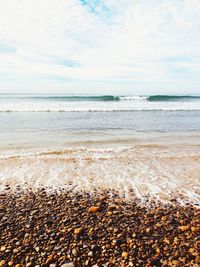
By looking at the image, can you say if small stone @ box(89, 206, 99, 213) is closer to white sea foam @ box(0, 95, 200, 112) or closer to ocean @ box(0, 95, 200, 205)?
ocean @ box(0, 95, 200, 205)

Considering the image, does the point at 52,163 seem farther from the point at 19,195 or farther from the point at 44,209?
the point at 44,209

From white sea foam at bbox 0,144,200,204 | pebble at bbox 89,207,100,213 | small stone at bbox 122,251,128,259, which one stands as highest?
small stone at bbox 122,251,128,259

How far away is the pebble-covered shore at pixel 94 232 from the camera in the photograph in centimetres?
279

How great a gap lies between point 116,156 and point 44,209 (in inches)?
143

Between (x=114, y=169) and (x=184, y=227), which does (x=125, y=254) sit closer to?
(x=184, y=227)

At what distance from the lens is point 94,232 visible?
331 cm

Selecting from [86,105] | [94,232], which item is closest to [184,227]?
[94,232]

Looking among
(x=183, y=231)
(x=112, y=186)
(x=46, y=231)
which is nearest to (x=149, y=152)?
(x=112, y=186)

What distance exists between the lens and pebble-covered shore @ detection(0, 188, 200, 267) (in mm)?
2795

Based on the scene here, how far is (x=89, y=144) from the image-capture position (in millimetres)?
8812

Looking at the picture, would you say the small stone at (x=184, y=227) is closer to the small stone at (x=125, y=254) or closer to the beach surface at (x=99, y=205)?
the beach surface at (x=99, y=205)

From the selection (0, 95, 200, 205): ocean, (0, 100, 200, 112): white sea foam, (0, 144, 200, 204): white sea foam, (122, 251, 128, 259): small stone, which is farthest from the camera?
(0, 100, 200, 112): white sea foam

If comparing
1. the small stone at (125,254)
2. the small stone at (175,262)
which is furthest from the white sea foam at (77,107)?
the small stone at (175,262)

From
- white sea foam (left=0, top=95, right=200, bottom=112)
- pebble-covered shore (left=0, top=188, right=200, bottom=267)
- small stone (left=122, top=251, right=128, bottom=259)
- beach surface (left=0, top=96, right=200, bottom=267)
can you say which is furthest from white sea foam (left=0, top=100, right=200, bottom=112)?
small stone (left=122, top=251, right=128, bottom=259)
